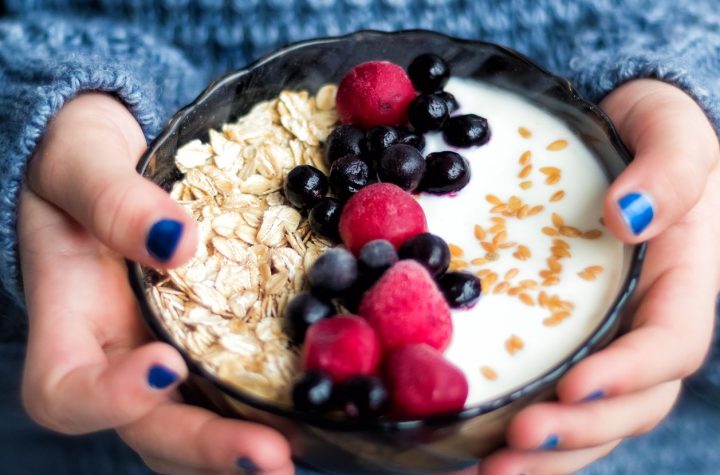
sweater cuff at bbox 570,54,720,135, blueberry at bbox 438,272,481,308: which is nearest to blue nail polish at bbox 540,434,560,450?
blueberry at bbox 438,272,481,308

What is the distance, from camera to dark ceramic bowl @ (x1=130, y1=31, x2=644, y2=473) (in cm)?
48

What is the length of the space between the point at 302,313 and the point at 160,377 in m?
0.10

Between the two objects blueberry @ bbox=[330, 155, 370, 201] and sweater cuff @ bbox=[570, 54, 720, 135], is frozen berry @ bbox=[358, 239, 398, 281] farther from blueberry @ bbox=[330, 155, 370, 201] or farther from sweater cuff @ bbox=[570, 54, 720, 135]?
sweater cuff @ bbox=[570, 54, 720, 135]

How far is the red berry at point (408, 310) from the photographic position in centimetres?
53

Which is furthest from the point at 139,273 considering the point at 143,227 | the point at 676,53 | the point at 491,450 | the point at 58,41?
the point at 676,53

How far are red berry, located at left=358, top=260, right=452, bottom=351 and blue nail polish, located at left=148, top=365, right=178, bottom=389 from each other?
0.45 ft

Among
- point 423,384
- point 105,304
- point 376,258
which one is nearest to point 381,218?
point 376,258

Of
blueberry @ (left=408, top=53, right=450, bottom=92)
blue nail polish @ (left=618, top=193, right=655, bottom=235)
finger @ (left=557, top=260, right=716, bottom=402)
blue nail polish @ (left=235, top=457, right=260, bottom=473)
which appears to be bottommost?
blue nail polish @ (left=235, top=457, right=260, bottom=473)

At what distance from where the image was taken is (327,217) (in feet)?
2.06

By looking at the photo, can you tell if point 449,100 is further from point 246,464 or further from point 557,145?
point 246,464

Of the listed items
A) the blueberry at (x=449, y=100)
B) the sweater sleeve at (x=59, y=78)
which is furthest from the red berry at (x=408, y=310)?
the sweater sleeve at (x=59, y=78)

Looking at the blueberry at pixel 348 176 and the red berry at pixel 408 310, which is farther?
the blueberry at pixel 348 176

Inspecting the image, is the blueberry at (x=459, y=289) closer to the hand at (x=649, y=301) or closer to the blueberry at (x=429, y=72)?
the hand at (x=649, y=301)

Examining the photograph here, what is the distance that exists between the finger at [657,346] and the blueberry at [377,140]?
0.80 ft
